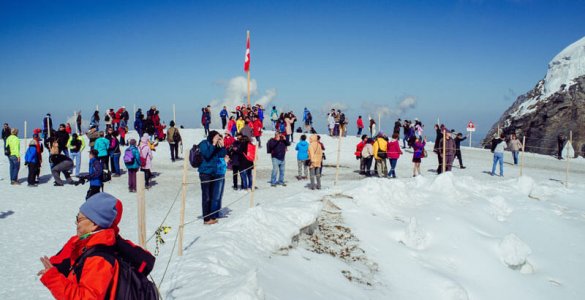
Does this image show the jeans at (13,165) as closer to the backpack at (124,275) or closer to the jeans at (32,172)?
the jeans at (32,172)

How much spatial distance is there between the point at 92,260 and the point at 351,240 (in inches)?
281

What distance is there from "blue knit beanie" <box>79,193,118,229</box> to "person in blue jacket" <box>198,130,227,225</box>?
21.0ft

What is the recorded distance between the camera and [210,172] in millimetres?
9453

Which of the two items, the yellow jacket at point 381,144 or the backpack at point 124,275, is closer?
the backpack at point 124,275

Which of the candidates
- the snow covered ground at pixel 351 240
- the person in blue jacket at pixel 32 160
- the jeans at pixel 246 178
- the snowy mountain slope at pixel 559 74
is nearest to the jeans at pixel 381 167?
the snow covered ground at pixel 351 240

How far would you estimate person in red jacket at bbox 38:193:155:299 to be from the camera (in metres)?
2.63

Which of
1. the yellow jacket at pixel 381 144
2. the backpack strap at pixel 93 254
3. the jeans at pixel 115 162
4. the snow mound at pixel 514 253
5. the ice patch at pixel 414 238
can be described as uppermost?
the yellow jacket at pixel 381 144

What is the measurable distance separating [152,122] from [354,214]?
17360 mm

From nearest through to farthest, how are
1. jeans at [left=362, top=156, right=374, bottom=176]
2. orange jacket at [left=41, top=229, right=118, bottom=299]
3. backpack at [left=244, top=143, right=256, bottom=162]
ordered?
orange jacket at [left=41, top=229, right=118, bottom=299] → backpack at [left=244, top=143, right=256, bottom=162] → jeans at [left=362, top=156, right=374, bottom=176]

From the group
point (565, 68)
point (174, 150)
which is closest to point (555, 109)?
point (565, 68)

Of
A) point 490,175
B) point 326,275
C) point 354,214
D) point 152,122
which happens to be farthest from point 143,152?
point 490,175

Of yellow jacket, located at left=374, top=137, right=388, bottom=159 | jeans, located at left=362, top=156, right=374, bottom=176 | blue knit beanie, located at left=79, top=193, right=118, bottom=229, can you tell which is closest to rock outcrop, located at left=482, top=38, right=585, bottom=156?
jeans, located at left=362, top=156, right=374, bottom=176

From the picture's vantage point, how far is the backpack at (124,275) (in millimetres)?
2713

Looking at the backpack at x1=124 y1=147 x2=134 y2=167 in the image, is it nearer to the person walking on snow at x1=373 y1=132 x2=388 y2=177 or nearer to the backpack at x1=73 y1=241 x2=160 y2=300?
the person walking on snow at x1=373 y1=132 x2=388 y2=177
